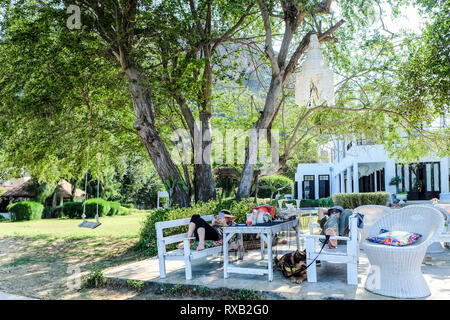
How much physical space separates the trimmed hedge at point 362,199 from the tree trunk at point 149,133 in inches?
459

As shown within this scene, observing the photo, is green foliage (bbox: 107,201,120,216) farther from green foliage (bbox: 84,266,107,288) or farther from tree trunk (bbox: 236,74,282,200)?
green foliage (bbox: 84,266,107,288)

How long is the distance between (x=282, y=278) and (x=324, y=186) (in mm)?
35256

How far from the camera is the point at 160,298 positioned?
5.62m

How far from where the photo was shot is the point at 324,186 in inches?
1572

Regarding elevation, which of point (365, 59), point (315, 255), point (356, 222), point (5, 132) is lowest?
point (315, 255)

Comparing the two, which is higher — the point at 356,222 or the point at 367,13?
the point at 367,13

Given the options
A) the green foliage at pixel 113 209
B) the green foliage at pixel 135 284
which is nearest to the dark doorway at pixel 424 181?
the green foliage at pixel 135 284

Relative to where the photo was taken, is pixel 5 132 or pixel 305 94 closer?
pixel 305 94

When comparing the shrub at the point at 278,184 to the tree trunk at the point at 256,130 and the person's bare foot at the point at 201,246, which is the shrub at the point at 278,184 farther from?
the person's bare foot at the point at 201,246

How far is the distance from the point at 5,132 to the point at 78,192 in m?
29.1

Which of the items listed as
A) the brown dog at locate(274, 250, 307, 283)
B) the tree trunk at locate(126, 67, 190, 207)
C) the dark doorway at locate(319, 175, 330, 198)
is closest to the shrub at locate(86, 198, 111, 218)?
the tree trunk at locate(126, 67, 190, 207)
